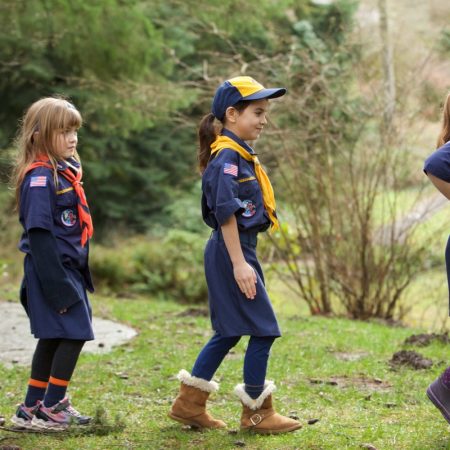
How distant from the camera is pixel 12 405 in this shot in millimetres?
5301

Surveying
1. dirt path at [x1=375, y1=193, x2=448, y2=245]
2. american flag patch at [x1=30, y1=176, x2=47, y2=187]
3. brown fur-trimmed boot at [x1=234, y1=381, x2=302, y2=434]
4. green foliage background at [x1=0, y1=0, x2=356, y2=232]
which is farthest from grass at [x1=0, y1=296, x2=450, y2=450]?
green foliage background at [x1=0, y1=0, x2=356, y2=232]

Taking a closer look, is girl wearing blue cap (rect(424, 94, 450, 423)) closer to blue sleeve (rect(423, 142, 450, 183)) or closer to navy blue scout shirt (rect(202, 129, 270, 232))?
blue sleeve (rect(423, 142, 450, 183))

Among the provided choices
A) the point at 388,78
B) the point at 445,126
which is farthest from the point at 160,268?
the point at 445,126

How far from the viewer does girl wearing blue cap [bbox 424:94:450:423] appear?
13.0 ft

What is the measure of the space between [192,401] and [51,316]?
0.84m

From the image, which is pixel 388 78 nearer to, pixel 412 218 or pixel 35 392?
pixel 412 218

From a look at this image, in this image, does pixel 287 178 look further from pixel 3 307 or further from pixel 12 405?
pixel 12 405

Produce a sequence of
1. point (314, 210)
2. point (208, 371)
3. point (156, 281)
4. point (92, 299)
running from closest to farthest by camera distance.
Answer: point (208, 371) → point (314, 210) → point (92, 299) → point (156, 281)

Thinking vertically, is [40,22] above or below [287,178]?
above

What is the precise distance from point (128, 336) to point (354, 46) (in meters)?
4.92

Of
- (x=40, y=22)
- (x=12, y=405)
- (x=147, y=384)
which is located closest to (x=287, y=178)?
(x=40, y=22)

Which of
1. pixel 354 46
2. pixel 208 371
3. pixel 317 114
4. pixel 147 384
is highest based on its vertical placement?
pixel 354 46

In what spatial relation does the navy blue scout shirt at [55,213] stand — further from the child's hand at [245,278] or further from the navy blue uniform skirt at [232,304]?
the child's hand at [245,278]

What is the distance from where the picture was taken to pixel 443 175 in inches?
156
